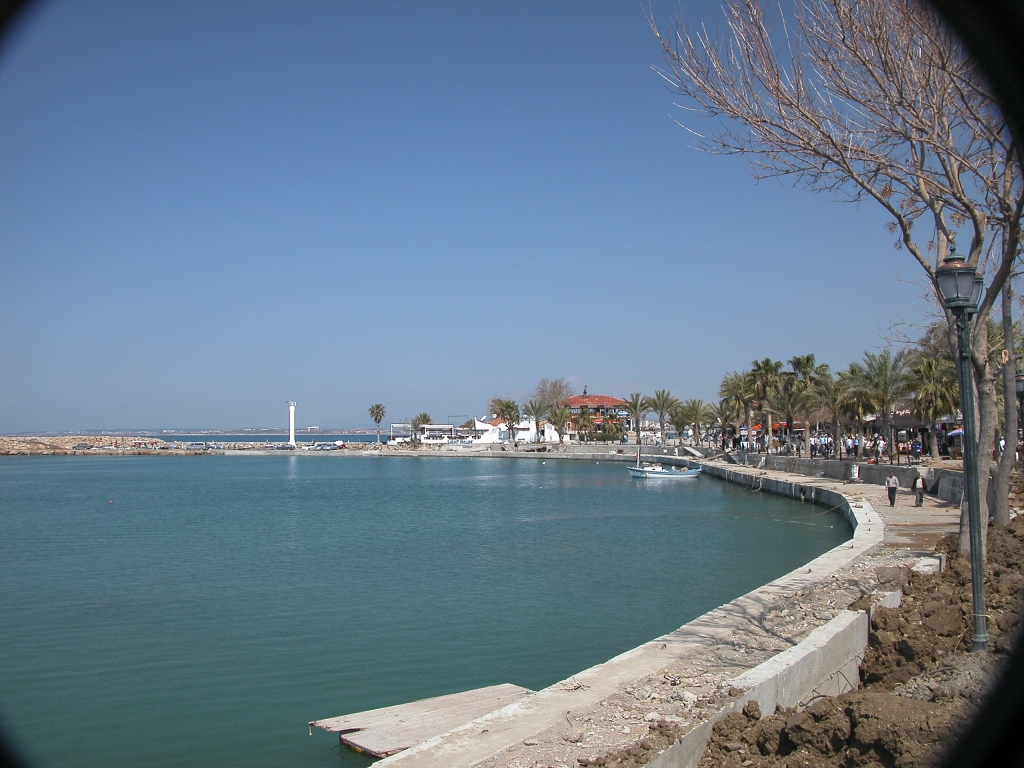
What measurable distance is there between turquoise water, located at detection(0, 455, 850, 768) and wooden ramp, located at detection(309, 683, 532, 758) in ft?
0.99

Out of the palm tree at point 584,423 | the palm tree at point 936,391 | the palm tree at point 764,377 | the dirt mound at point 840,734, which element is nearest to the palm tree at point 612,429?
the palm tree at point 584,423

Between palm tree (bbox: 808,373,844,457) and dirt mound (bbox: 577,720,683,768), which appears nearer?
dirt mound (bbox: 577,720,683,768)

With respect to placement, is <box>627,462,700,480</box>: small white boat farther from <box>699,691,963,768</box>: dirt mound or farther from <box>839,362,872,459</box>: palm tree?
<box>699,691,963,768</box>: dirt mound

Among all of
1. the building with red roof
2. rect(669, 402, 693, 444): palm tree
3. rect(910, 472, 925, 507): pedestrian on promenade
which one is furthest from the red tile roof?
rect(910, 472, 925, 507): pedestrian on promenade

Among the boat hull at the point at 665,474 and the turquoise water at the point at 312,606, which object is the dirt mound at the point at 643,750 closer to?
the turquoise water at the point at 312,606

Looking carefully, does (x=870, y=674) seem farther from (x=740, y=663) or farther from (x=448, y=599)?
(x=448, y=599)

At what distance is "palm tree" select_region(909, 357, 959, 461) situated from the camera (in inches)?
1443

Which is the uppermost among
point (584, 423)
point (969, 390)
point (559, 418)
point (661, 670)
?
point (559, 418)

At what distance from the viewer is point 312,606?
60.5 ft

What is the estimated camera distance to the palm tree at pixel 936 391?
1443 inches

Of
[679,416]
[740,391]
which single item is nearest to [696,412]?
[679,416]

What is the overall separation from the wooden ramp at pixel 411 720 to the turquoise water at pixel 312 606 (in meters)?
0.30

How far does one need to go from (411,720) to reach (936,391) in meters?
34.2

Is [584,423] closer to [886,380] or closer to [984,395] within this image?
[886,380]
